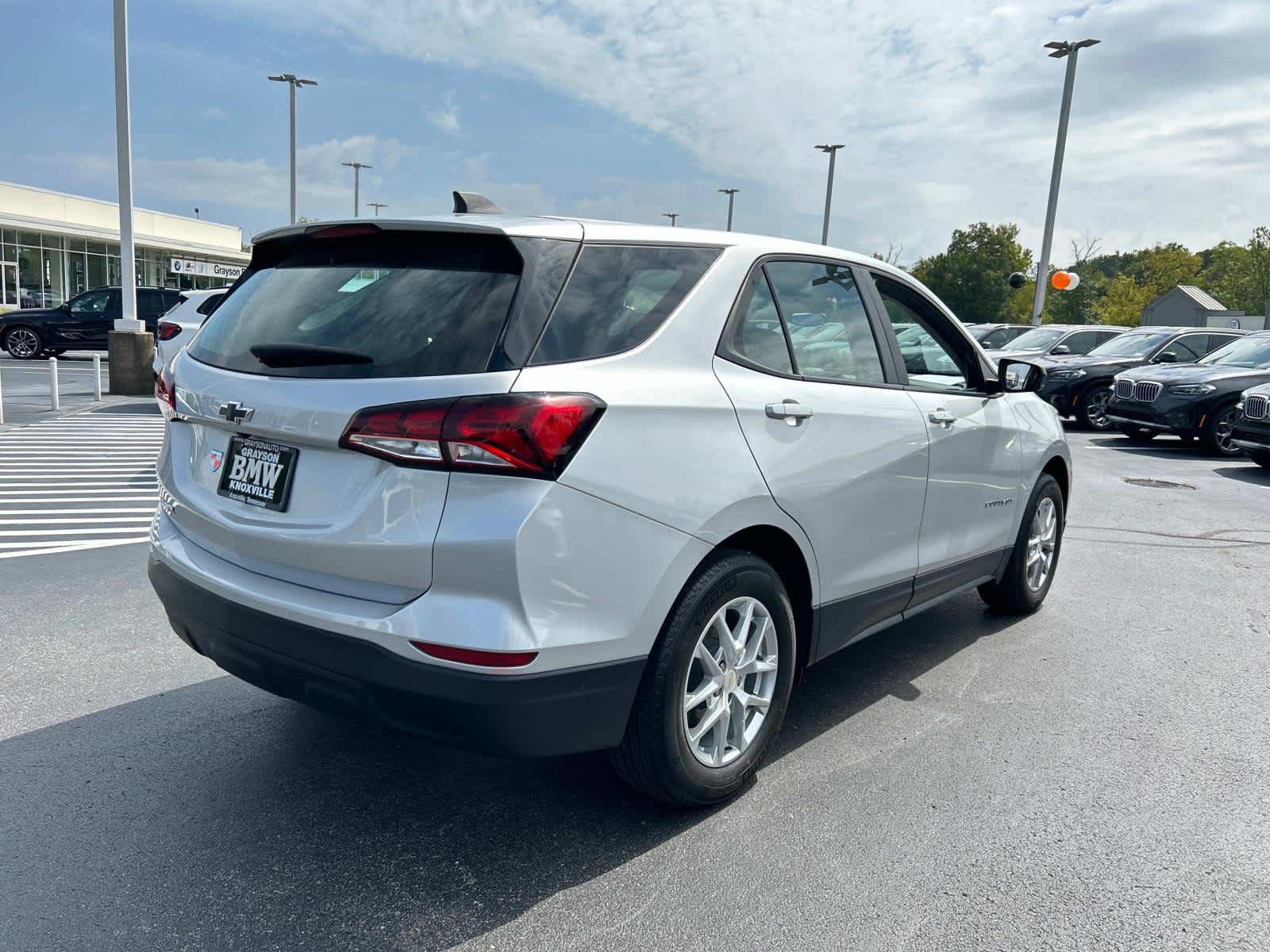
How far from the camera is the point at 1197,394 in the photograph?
545 inches

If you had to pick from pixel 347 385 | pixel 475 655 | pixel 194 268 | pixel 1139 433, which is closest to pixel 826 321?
pixel 347 385

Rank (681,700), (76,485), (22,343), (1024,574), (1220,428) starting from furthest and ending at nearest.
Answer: (22,343) < (1220,428) < (76,485) < (1024,574) < (681,700)

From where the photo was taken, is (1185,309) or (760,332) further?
(1185,309)

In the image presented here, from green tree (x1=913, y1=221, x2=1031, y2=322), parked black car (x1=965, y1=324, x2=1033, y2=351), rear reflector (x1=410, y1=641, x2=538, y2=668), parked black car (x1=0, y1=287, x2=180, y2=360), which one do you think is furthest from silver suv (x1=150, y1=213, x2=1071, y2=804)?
green tree (x1=913, y1=221, x2=1031, y2=322)

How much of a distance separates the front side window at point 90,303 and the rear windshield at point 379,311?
25.0m

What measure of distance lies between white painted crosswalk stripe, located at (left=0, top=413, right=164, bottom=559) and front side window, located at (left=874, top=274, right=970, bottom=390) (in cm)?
508

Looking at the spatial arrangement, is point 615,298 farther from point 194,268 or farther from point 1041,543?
point 194,268

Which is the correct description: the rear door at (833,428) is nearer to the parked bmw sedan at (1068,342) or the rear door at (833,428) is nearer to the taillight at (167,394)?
the taillight at (167,394)

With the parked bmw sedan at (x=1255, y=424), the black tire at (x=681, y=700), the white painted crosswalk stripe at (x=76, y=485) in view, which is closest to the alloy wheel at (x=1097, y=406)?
the parked bmw sedan at (x=1255, y=424)

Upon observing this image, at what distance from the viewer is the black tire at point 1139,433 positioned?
49.7 ft

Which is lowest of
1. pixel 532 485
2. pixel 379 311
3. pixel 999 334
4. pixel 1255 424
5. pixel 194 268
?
pixel 1255 424

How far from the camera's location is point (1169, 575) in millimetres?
6648

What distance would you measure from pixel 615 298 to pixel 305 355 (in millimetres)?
900

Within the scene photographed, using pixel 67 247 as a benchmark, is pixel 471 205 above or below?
below
